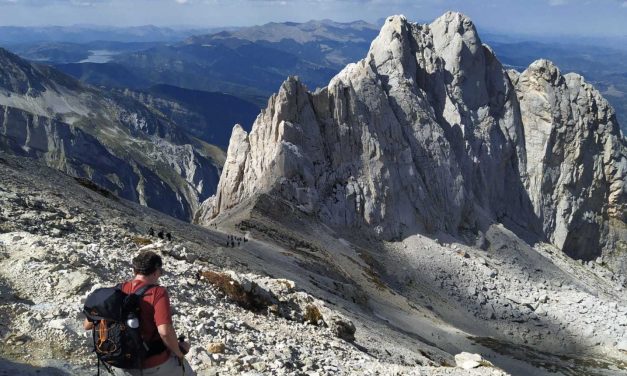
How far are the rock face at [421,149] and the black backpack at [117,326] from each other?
51034 mm

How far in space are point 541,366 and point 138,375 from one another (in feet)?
140

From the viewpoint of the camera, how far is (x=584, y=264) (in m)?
96.2

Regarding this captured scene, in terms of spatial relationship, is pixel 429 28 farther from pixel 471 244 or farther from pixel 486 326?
pixel 486 326

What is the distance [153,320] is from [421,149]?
69.8 m

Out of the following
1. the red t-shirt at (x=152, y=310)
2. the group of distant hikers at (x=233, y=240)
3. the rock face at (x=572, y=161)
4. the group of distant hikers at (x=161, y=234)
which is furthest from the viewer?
the rock face at (x=572, y=161)

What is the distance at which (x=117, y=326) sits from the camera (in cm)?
978

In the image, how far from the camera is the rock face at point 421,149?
67.0m

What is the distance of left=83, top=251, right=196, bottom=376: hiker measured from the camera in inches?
391

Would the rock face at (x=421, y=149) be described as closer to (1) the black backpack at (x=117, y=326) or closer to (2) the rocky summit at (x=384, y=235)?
(2) the rocky summit at (x=384, y=235)

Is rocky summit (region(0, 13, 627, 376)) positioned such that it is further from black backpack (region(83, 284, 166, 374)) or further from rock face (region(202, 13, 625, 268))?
black backpack (region(83, 284, 166, 374))

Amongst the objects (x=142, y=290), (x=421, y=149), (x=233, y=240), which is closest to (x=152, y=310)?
(x=142, y=290)

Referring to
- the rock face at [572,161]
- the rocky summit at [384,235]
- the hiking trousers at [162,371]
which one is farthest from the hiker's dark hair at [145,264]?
the rock face at [572,161]

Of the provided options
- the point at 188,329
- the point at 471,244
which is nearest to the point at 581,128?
the point at 471,244

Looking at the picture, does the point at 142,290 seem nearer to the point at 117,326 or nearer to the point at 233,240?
the point at 117,326
